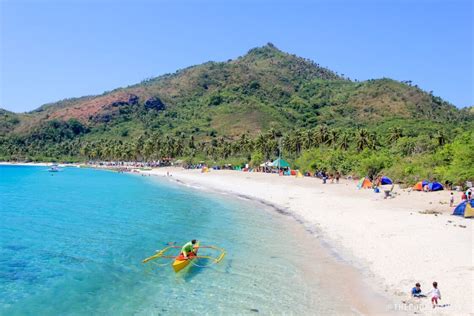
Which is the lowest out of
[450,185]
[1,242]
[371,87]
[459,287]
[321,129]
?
[1,242]

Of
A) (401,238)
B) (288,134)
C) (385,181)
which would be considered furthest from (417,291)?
(288,134)

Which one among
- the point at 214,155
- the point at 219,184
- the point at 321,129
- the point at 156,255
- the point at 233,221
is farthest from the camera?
the point at 214,155

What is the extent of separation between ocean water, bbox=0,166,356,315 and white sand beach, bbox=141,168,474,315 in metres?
2.14

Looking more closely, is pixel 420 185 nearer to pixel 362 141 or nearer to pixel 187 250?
pixel 187 250

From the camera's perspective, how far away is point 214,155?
120 meters

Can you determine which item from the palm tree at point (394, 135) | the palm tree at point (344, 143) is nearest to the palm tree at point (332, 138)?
the palm tree at point (344, 143)

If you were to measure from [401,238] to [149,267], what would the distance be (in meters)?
13.3

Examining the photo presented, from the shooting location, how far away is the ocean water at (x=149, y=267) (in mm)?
14570

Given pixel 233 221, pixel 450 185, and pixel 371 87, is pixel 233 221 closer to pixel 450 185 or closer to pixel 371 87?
pixel 450 185

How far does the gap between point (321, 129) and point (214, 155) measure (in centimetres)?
3832

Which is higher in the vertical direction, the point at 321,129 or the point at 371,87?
the point at 371,87

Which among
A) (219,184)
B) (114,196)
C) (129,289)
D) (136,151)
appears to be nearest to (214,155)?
(136,151)

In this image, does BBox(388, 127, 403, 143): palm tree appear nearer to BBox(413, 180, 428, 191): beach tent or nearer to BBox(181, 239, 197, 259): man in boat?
BBox(413, 180, 428, 191): beach tent

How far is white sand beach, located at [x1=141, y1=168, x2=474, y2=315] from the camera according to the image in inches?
562
